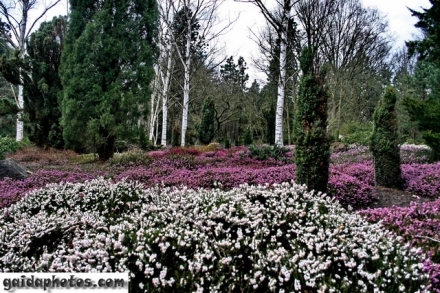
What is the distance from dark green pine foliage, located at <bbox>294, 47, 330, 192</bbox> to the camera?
6312mm

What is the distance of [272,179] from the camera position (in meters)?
7.47

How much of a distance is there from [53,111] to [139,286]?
1638 cm

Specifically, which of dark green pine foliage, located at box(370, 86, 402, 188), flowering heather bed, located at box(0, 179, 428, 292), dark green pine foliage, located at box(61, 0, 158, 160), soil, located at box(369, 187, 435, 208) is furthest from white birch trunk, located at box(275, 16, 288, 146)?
flowering heather bed, located at box(0, 179, 428, 292)

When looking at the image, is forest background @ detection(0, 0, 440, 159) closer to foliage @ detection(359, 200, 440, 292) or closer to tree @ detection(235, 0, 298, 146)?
tree @ detection(235, 0, 298, 146)

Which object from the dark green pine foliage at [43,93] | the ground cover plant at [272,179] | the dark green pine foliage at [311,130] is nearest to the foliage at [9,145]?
the dark green pine foliage at [43,93]

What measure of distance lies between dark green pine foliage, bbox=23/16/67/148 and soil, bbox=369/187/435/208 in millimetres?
14835

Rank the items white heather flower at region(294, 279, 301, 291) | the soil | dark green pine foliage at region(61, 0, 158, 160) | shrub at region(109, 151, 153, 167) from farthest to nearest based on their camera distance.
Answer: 1. dark green pine foliage at region(61, 0, 158, 160)
2. shrub at region(109, 151, 153, 167)
3. the soil
4. white heather flower at region(294, 279, 301, 291)

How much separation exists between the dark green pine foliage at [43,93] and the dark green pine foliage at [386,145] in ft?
47.7

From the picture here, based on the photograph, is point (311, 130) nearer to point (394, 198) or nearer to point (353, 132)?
point (394, 198)

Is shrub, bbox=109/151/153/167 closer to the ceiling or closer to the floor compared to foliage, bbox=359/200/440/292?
closer to the ceiling

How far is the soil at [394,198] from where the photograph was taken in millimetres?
6631

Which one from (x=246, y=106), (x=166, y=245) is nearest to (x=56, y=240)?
(x=166, y=245)

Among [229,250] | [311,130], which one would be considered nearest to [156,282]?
[229,250]

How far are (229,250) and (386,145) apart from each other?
22.2 feet
